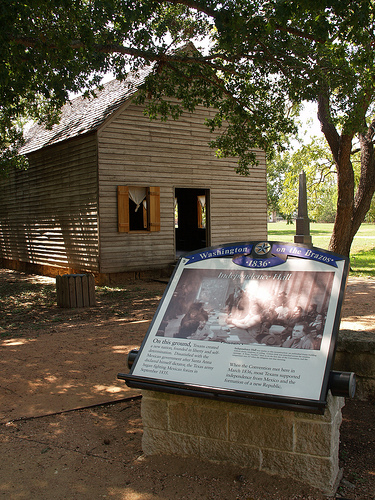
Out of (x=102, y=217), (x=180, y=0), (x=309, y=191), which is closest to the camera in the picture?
(x=180, y=0)

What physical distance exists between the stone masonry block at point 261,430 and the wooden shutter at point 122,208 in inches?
429

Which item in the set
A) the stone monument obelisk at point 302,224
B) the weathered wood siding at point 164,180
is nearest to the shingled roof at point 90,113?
the weathered wood siding at point 164,180

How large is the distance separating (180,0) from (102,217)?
6.91m

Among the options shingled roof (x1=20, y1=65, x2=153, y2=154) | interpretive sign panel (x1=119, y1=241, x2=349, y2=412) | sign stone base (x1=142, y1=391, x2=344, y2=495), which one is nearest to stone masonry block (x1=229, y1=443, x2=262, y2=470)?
sign stone base (x1=142, y1=391, x2=344, y2=495)

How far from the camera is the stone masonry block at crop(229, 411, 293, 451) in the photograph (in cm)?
311

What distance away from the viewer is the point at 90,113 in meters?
15.7

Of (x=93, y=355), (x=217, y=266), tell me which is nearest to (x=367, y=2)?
(x=217, y=266)

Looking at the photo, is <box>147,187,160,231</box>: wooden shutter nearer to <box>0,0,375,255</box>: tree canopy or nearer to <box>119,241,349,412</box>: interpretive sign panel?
<box>0,0,375,255</box>: tree canopy

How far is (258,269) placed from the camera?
349 cm

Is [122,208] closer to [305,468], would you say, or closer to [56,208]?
[56,208]

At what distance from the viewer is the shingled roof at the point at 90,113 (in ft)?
46.5

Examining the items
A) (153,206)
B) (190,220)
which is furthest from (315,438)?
(190,220)

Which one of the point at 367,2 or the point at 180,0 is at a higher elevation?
the point at 180,0

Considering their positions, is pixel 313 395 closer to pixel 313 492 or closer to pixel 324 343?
pixel 324 343
